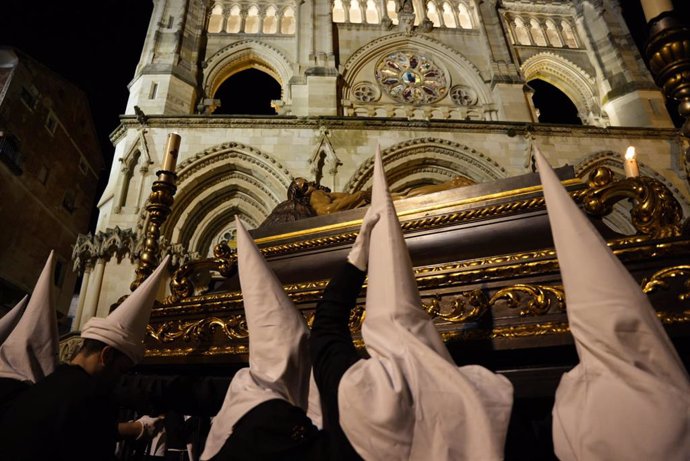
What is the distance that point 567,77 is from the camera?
1272cm

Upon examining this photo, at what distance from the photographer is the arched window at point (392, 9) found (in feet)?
41.9

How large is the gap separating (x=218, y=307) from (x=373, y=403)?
1449 millimetres

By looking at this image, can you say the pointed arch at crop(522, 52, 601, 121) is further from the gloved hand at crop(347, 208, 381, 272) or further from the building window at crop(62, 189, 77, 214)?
the building window at crop(62, 189, 77, 214)

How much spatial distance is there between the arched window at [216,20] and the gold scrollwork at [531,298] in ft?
45.1

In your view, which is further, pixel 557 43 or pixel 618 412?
pixel 557 43

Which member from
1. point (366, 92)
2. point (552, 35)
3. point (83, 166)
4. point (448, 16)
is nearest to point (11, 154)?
point (83, 166)

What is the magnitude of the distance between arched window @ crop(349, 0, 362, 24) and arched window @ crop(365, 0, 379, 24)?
28cm

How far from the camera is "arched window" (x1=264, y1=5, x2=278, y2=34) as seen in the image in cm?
1248

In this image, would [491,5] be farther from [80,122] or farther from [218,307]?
[80,122]

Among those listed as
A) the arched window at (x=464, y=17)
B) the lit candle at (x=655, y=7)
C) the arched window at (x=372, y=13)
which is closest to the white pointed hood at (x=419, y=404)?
the lit candle at (x=655, y=7)

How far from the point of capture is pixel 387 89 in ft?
37.7

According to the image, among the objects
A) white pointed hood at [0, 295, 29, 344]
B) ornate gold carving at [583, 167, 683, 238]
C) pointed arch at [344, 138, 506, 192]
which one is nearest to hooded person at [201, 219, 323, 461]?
ornate gold carving at [583, 167, 683, 238]

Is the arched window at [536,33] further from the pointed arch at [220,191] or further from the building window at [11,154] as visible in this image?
the building window at [11,154]

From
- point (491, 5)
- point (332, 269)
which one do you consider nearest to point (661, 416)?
point (332, 269)
